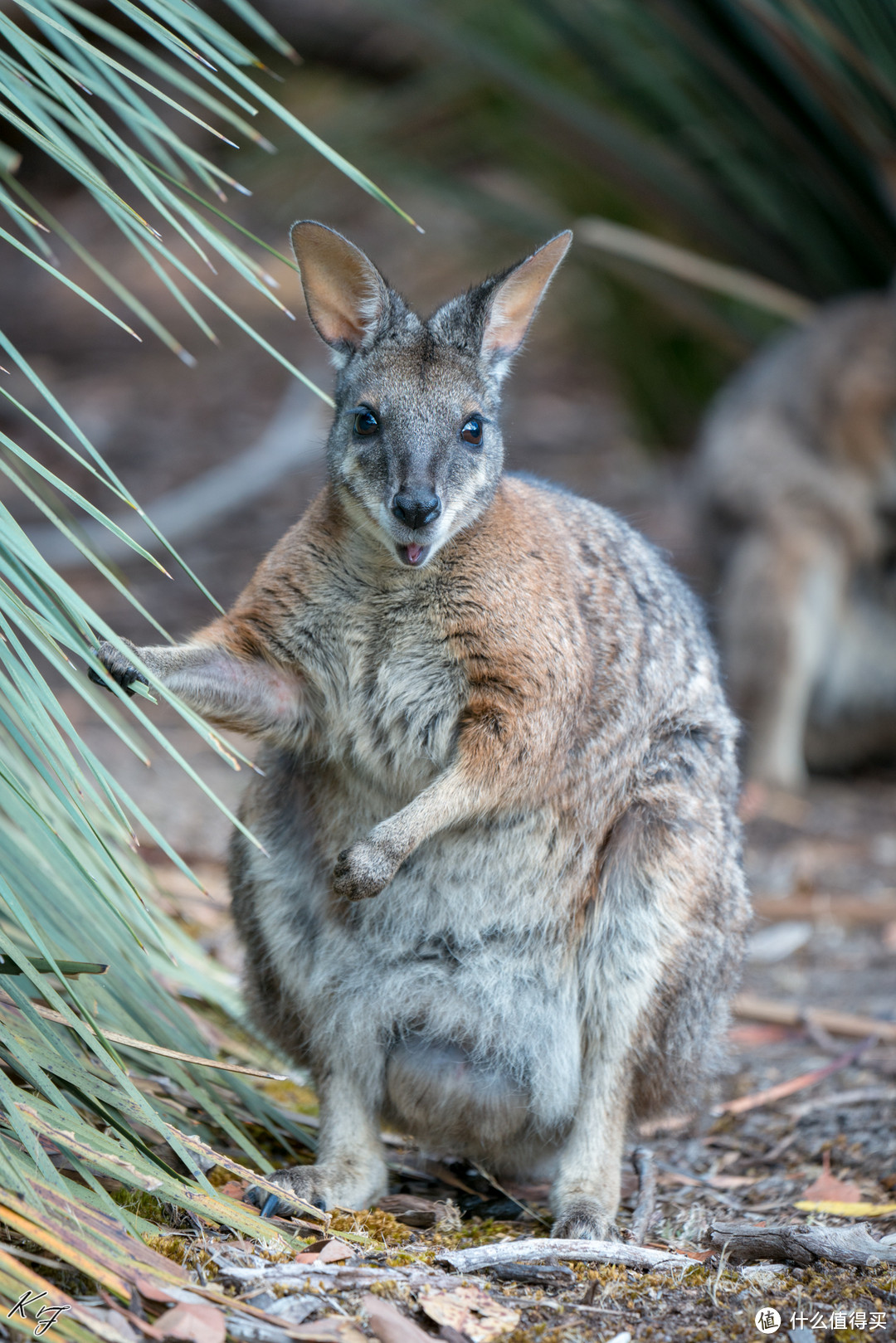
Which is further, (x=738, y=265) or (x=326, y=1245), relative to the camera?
(x=738, y=265)

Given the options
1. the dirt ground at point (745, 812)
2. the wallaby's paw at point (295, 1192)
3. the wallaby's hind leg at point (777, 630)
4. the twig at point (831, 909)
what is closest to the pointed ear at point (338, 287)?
the dirt ground at point (745, 812)

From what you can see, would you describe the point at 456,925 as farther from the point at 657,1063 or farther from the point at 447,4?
the point at 447,4

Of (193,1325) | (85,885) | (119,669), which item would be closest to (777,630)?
(119,669)

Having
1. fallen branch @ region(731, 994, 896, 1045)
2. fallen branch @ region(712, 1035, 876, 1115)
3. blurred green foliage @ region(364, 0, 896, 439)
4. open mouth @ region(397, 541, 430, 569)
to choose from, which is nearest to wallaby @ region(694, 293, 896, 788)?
blurred green foliage @ region(364, 0, 896, 439)

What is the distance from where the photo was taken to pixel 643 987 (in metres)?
2.71

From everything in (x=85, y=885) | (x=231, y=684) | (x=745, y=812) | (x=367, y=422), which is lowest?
(x=745, y=812)

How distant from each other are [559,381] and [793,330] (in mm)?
4761

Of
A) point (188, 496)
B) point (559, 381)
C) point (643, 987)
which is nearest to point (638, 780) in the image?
point (643, 987)

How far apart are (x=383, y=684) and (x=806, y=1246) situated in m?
1.23

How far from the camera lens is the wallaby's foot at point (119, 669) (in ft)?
7.84

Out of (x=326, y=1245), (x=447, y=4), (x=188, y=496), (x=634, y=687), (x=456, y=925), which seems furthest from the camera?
(x=188, y=496)

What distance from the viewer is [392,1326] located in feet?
6.62

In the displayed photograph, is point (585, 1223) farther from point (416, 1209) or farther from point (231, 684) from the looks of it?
point (231, 684)

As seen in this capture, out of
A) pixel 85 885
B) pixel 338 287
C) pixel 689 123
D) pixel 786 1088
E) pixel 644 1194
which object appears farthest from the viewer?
pixel 689 123
